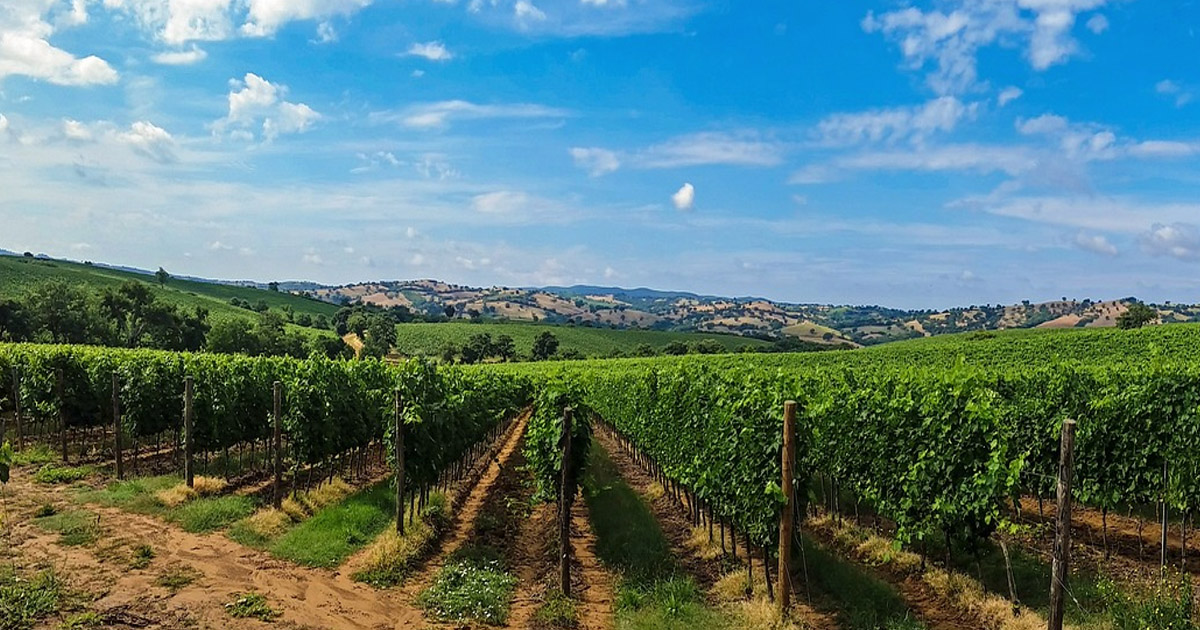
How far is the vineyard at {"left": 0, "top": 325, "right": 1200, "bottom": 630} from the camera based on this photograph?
9.12 m

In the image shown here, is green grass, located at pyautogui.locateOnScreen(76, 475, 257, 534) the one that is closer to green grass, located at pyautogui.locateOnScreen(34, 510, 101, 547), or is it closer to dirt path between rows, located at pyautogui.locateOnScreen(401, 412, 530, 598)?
green grass, located at pyautogui.locateOnScreen(34, 510, 101, 547)

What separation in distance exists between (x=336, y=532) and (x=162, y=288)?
11998 centimetres

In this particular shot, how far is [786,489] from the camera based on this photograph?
849 centimetres

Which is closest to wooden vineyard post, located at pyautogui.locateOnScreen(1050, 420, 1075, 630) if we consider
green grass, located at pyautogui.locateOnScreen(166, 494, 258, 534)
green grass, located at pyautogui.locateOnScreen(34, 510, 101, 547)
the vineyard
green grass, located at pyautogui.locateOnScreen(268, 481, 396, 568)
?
the vineyard

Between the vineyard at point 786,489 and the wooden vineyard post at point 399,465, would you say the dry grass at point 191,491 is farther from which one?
the wooden vineyard post at point 399,465

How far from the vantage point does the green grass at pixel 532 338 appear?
10394cm

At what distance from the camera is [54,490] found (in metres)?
15.5

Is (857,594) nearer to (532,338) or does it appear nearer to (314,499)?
(314,499)

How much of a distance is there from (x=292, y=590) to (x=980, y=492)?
9.55m

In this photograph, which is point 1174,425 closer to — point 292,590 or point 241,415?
point 292,590

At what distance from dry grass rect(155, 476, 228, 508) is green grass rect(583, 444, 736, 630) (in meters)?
8.70

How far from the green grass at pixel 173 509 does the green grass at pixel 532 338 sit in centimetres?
8203

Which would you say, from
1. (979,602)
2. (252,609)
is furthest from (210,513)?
(979,602)

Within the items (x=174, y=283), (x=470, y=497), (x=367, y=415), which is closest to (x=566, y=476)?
(x=470, y=497)
